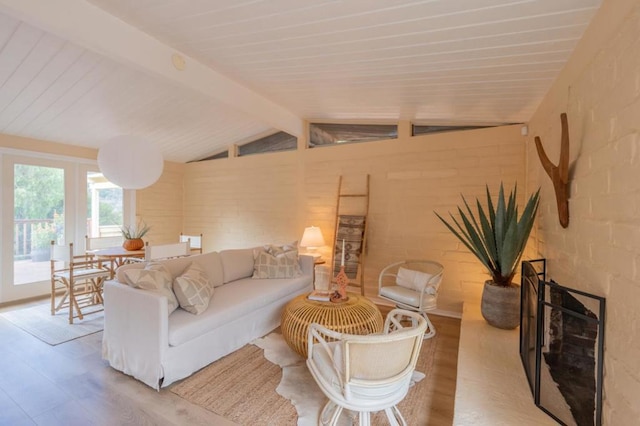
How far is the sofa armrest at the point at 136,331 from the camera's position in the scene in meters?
2.20

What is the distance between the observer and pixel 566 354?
62.4 inches

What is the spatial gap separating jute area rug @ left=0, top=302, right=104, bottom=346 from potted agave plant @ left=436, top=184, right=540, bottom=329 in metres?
3.96

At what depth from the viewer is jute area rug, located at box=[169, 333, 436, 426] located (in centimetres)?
195

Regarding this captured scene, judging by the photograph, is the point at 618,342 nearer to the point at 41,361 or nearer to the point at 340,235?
the point at 340,235

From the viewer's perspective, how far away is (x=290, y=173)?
504 centimetres

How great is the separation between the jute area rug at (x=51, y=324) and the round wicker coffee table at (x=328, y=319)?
231 centimetres

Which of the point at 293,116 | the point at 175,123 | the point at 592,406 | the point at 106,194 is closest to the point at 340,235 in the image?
the point at 293,116

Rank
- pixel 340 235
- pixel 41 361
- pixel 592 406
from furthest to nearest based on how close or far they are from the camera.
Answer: pixel 340 235 → pixel 41 361 → pixel 592 406

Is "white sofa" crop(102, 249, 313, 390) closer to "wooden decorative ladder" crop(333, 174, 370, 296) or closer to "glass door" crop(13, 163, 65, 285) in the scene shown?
"wooden decorative ladder" crop(333, 174, 370, 296)

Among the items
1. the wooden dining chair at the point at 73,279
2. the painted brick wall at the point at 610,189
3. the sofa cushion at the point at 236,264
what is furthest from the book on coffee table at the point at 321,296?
the wooden dining chair at the point at 73,279

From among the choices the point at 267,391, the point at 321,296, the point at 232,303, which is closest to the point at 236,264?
the point at 232,303

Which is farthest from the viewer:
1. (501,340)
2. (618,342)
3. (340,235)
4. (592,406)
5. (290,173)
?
(290,173)

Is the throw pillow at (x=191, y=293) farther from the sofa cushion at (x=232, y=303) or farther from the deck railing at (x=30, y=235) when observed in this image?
the deck railing at (x=30, y=235)

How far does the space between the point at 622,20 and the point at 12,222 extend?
6.24m
